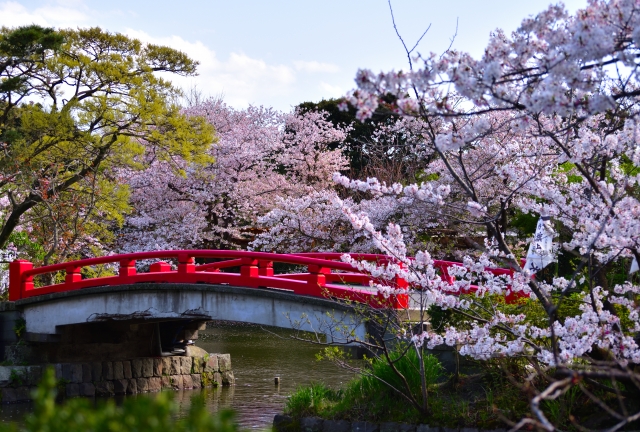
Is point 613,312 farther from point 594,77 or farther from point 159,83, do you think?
point 159,83

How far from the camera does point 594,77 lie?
493cm

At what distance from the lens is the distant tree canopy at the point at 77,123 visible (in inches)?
575

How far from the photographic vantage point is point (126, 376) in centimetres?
1392

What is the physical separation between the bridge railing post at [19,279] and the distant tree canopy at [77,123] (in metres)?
1.31

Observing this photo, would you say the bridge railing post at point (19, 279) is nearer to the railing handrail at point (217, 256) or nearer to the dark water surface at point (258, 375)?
the railing handrail at point (217, 256)

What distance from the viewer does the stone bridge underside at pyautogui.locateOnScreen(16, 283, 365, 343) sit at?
9.91 m

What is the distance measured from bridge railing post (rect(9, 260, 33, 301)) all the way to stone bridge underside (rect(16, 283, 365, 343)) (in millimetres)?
270

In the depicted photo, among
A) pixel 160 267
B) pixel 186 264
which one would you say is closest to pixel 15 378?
pixel 160 267

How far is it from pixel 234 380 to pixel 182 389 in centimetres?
112

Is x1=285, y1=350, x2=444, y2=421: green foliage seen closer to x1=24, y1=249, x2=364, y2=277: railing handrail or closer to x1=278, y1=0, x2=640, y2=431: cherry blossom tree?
x1=278, y1=0, x2=640, y2=431: cherry blossom tree

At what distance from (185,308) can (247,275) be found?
4.54 ft

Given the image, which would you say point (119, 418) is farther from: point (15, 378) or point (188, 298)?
point (15, 378)

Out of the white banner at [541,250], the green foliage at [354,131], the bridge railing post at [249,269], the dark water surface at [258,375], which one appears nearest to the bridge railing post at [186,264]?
the bridge railing post at [249,269]

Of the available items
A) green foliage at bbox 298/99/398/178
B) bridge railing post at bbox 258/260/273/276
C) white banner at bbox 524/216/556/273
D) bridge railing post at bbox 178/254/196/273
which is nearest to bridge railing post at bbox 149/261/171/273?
bridge railing post at bbox 178/254/196/273
